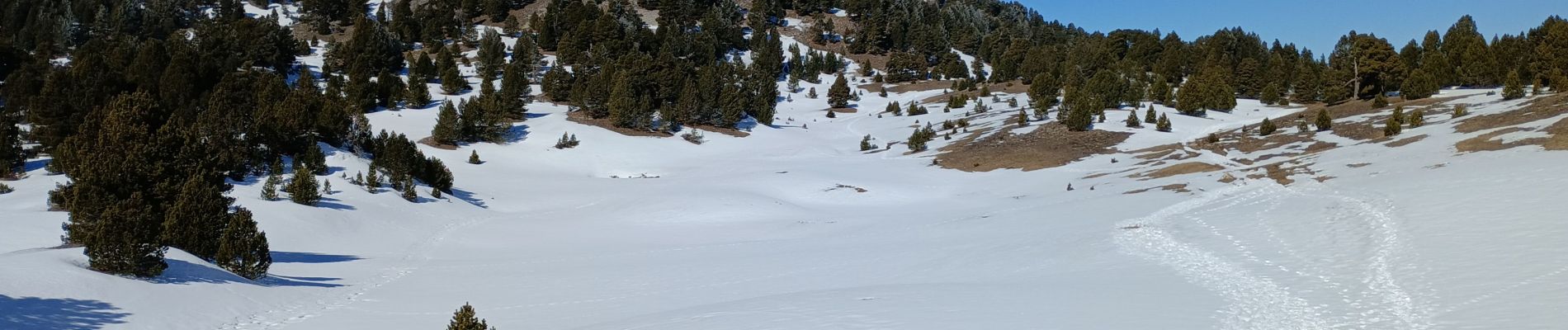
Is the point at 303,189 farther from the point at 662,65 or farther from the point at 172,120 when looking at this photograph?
the point at 662,65

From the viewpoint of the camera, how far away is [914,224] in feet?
79.7

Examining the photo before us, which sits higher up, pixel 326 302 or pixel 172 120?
pixel 172 120

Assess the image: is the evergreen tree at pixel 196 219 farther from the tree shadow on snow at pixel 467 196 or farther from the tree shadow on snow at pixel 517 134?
the tree shadow on snow at pixel 517 134

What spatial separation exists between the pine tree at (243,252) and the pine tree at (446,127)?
95.2ft

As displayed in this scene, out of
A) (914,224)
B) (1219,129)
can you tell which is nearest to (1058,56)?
(1219,129)

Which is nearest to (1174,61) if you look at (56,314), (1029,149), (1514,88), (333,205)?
(1514,88)

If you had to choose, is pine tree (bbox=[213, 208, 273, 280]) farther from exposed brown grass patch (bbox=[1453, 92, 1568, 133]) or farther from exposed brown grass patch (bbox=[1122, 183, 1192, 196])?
exposed brown grass patch (bbox=[1453, 92, 1568, 133])

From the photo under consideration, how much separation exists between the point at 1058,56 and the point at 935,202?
61.0 metres

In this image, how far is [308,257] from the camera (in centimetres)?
1811

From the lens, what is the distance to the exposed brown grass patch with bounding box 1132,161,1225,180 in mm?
30578

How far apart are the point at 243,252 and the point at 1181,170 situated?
2985cm

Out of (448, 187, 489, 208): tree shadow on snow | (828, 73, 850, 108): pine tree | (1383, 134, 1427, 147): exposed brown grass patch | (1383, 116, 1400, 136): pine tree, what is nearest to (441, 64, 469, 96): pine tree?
(448, 187, 489, 208): tree shadow on snow

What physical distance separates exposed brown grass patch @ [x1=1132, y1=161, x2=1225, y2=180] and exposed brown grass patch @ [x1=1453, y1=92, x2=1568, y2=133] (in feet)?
27.7

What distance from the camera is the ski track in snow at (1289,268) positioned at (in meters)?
9.63
